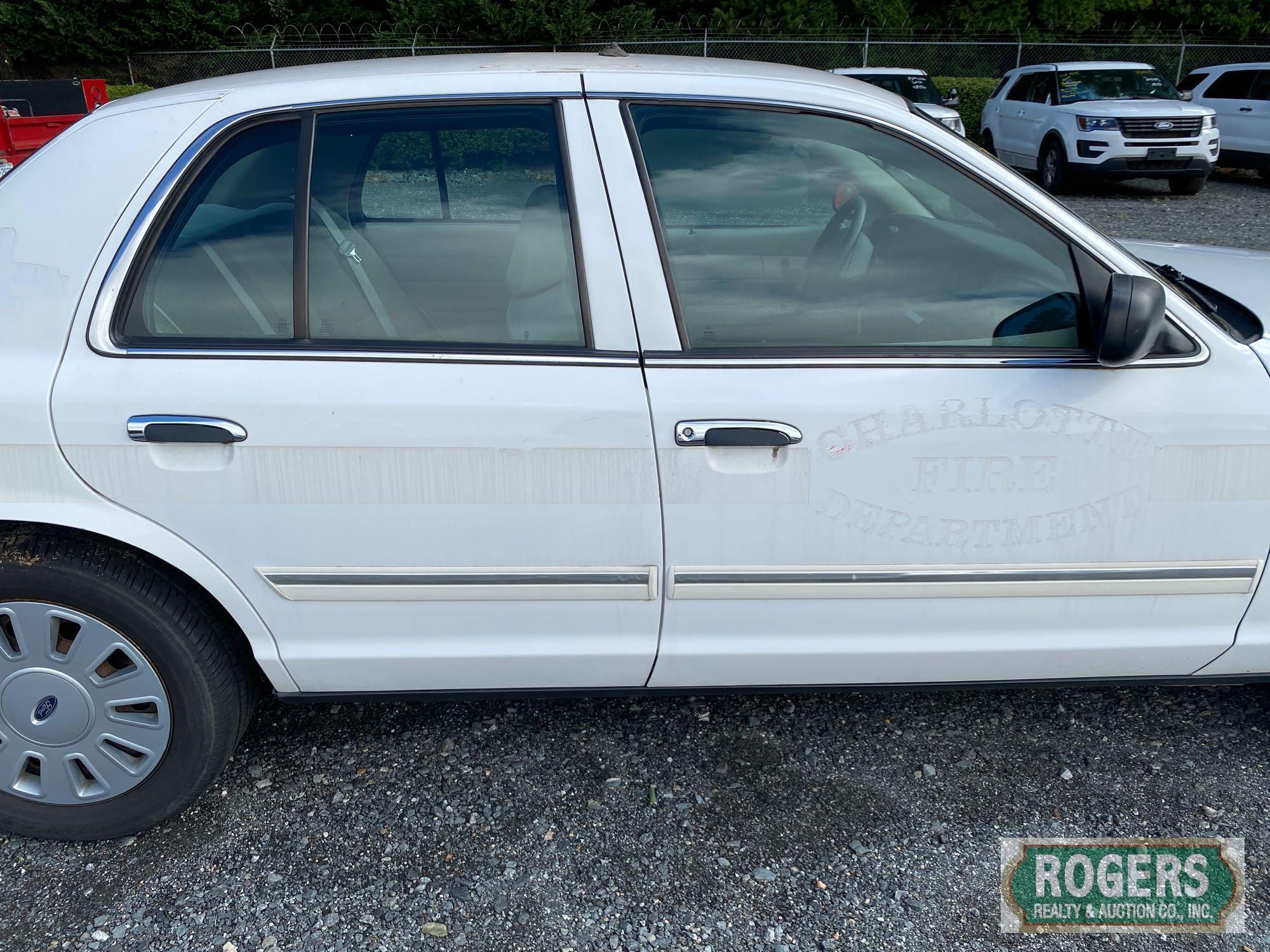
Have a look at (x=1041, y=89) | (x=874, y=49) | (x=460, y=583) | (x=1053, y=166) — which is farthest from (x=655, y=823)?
(x=874, y=49)

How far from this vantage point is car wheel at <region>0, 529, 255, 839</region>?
2.20 meters

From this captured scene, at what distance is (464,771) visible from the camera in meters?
2.71

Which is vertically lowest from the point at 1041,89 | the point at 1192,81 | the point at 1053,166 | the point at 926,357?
the point at 1053,166

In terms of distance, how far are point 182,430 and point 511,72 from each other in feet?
3.46

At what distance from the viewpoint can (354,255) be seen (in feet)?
7.41

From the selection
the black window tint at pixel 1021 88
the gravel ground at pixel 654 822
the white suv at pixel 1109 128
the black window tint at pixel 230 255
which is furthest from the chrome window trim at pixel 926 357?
the black window tint at pixel 1021 88

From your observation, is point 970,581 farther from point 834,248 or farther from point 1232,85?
point 1232,85

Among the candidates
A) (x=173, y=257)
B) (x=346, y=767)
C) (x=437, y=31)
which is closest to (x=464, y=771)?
(x=346, y=767)

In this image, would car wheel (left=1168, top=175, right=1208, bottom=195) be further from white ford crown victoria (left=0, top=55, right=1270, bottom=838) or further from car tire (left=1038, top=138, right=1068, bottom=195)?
white ford crown victoria (left=0, top=55, right=1270, bottom=838)

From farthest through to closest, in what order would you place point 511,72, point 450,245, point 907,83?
point 907,83 → point 450,245 → point 511,72

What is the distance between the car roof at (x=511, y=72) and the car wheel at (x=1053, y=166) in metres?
12.1

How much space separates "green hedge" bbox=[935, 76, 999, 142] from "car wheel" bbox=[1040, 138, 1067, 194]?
5.85 m

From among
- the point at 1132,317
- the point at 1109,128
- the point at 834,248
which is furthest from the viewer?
the point at 1109,128

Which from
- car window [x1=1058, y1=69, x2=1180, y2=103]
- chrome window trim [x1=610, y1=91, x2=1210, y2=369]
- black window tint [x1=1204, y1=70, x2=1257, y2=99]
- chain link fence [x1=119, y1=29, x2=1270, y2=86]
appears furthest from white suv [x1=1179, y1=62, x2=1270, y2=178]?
chrome window trim [x1=610, y1=91, x2=1210, y2=369]
